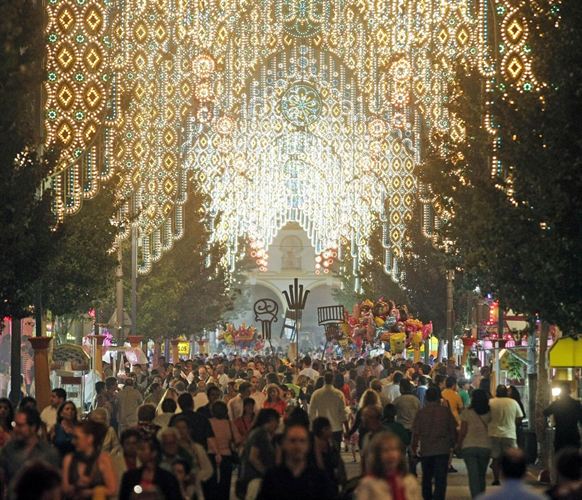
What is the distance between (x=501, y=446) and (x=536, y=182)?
3567mm

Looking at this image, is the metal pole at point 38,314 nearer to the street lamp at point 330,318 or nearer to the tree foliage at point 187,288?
the street lamp at point 330,318

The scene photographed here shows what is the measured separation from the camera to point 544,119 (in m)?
23.4

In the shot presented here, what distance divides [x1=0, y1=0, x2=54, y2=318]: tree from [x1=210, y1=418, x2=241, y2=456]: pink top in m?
6.07

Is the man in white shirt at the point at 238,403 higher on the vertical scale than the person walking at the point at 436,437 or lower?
higher

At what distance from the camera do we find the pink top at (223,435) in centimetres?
1989

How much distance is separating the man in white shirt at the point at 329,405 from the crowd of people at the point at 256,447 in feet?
0.07

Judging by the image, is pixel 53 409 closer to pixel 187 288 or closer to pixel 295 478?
pixel 295 478

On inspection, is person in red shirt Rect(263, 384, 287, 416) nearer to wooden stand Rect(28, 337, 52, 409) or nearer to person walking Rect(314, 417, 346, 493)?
wooden stand Rect(28, 337, 52, 409)

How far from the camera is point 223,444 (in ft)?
65.3

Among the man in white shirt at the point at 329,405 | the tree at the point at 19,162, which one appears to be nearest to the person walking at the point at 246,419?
the man in white shirt at the point at 329,405

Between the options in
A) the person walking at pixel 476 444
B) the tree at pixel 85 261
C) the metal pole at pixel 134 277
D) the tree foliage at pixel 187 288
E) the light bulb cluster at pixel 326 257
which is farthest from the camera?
the light bulb cluster at pixel 326 257

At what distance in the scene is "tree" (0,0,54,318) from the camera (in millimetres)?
24016

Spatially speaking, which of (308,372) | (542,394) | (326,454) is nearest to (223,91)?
(308,372)

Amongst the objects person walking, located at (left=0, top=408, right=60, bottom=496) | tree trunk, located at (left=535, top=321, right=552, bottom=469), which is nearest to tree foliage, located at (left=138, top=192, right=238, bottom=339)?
tree trunk, located at (left=535, top=321, right=552, bottom=469)
